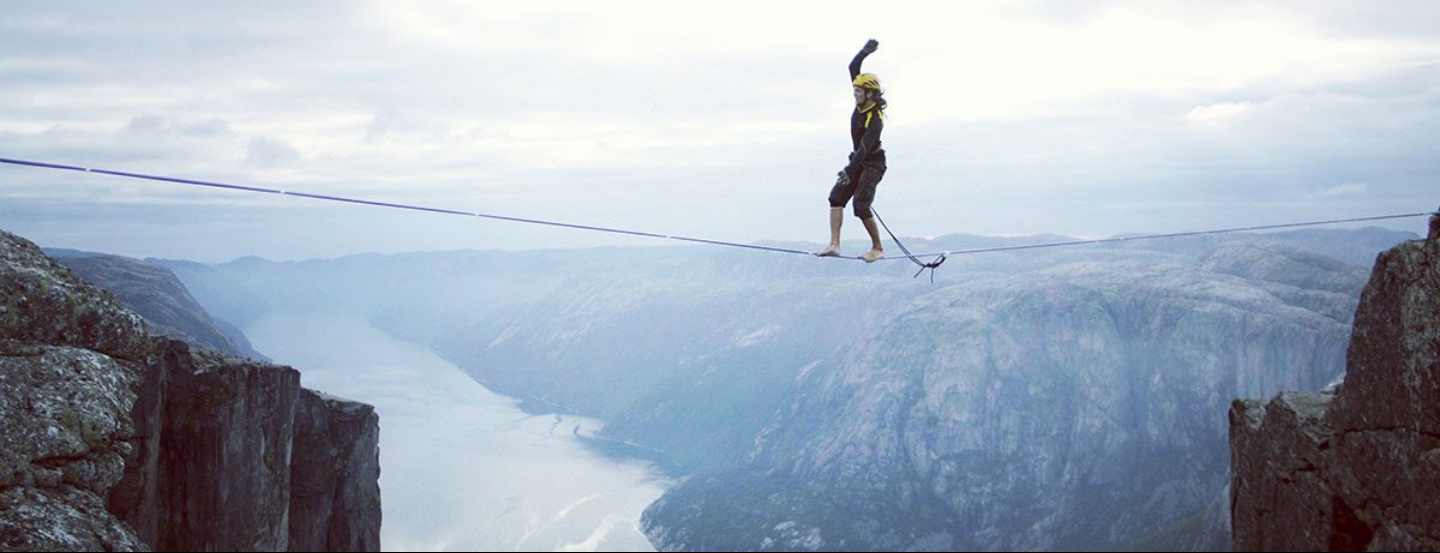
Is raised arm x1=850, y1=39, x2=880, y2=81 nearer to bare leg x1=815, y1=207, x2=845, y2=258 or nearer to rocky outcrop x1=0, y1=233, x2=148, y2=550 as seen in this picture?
bare leg x1=815, y1=207, x2=845, y2=258

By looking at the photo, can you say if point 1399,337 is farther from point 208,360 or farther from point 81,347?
point 208,360

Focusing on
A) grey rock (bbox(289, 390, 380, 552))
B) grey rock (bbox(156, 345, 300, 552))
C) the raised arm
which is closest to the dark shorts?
the raised arm

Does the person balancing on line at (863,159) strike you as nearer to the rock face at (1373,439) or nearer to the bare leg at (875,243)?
the bare leg at (875,243)

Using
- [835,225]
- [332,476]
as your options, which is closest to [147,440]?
[835,225]

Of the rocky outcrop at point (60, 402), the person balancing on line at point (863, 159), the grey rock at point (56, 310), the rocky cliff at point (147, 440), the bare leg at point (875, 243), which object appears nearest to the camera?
the rocky outcrop at point (60, 402)

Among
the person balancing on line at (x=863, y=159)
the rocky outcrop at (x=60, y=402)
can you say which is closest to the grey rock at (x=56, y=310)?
A: the rocky outcrop at (x=60, y=402)

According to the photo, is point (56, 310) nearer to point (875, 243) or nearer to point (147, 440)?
point (147, 440)
